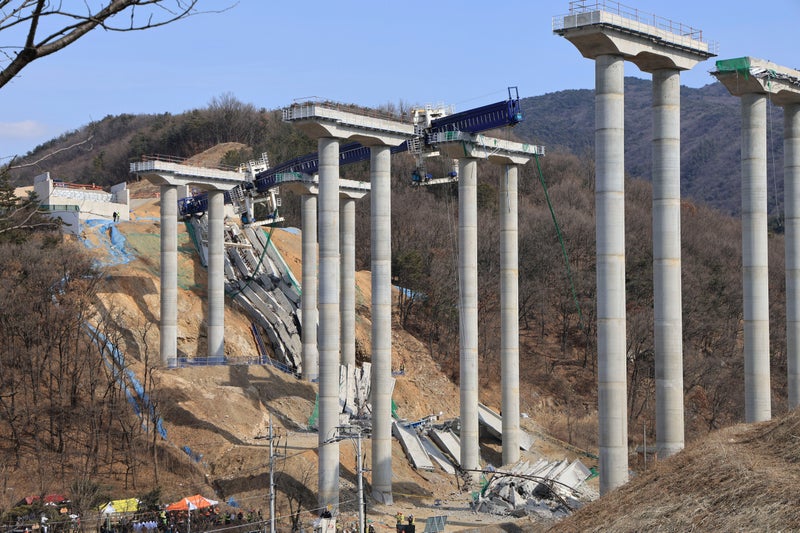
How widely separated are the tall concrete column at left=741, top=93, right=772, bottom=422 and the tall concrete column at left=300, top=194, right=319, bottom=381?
2898 centimetres

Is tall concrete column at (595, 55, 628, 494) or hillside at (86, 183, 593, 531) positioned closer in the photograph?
tall concrete column at (595, 55, 628, 494)

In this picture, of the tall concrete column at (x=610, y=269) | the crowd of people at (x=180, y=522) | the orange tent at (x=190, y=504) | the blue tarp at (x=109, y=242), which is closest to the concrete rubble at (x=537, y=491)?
the tall concrete column at (x=610, y=269)

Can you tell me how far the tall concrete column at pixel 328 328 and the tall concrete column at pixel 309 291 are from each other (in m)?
17.8

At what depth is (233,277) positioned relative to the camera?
2849 inches

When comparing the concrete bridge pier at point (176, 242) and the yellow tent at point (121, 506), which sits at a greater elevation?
the concrete bridge pier at point (176, 242)

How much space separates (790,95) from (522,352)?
43.9m

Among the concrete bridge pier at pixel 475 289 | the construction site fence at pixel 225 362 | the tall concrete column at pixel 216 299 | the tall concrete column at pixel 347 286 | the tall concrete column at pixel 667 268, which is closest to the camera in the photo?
the tall concrete column at pixel 667 268

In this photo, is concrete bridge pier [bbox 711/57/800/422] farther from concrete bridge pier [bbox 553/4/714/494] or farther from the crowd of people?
the crowd of people

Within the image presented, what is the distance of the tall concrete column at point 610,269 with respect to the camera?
33656 millimetres

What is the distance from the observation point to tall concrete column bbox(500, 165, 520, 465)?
5350cm

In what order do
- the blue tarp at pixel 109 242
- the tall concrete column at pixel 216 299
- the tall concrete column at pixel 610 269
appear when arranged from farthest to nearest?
the blue tarp at pixel 109 242, the tall concrete column at pixel 216 299, the tall concrete column at pixel 610 269

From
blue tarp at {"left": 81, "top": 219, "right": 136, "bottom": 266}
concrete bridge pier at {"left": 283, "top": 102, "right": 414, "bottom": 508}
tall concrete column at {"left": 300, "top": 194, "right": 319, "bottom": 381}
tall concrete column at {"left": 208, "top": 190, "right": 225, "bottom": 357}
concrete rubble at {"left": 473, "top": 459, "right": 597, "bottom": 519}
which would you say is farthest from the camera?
blue tarp at {"left": 81, "top": 219, "right": 136, "bottom": 266}

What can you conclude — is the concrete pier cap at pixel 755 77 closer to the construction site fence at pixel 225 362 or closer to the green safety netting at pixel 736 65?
the green safety netting at pixel 736 65

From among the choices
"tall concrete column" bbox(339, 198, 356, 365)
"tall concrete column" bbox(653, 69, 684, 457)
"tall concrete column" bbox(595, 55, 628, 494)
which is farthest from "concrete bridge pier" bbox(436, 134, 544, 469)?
"tall concrete column" bbox(595, 55, 628, 494)
